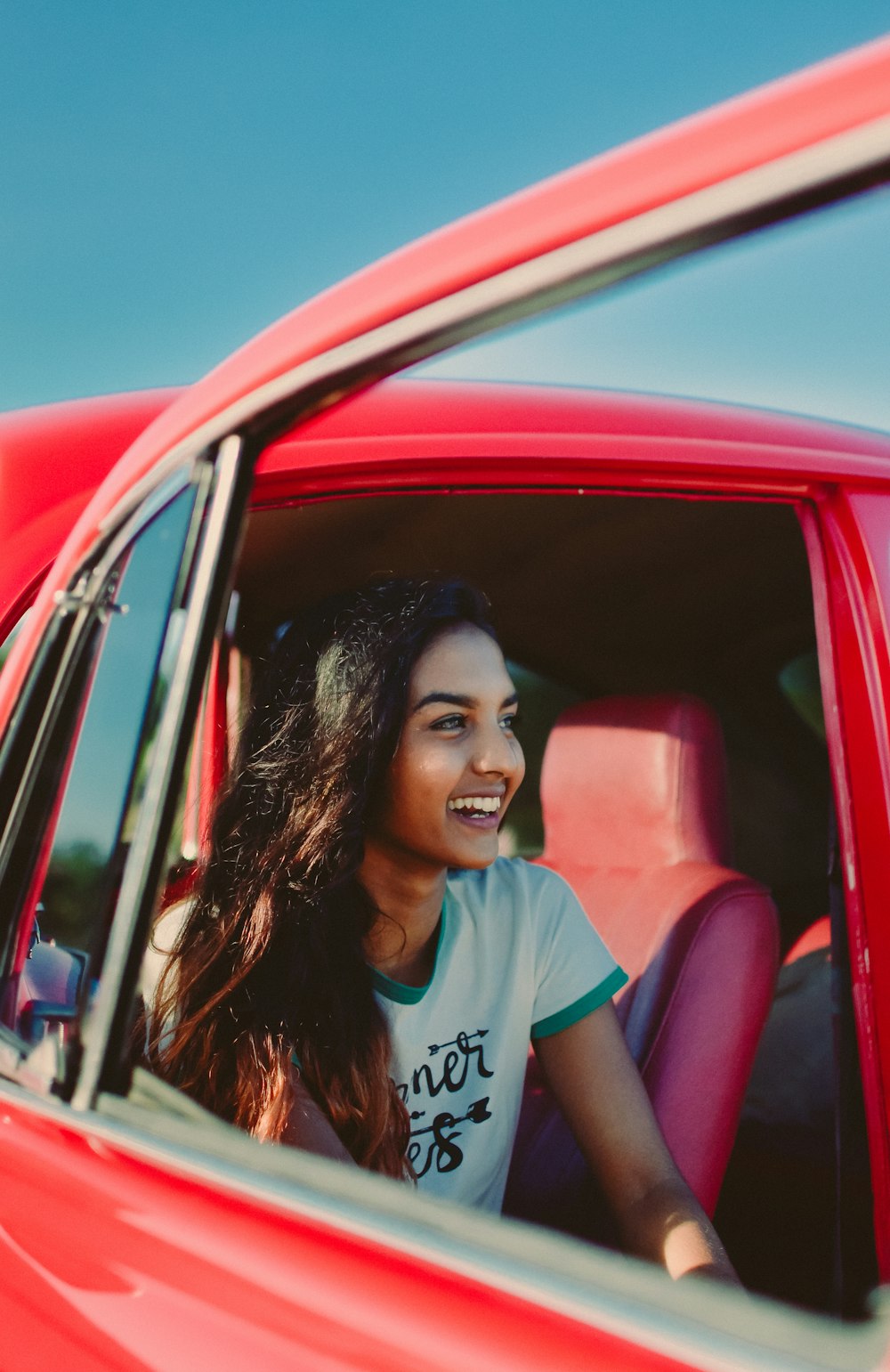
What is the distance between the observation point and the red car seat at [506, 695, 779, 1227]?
1.97 meters

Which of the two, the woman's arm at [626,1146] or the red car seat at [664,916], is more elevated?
the red car seat at [664,916]

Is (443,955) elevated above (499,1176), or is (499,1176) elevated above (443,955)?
(443,955)

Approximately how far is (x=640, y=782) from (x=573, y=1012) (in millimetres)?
640

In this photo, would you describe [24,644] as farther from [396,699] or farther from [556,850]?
[556,850]

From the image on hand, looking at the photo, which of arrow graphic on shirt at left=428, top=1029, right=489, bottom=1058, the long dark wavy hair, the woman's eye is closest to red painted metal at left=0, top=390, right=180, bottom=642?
the long dark wavy hair

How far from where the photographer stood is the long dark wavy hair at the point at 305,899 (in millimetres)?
1538

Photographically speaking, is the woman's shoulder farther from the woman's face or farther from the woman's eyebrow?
the woman's eyebrow

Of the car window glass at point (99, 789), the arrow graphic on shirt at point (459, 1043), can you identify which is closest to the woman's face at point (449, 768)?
the arrow graphic on shirt at point (459, 1043)

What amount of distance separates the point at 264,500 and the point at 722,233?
129 centimetres

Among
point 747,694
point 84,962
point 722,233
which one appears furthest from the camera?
point 747,694

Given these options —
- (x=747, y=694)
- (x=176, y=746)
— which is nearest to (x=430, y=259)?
(x=176, y=746)

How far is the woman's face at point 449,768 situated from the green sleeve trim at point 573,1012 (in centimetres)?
30

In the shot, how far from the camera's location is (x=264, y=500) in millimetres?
1926

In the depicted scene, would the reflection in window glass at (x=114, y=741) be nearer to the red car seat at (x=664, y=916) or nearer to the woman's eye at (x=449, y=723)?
the woman's eye at (x=449, y=723)
